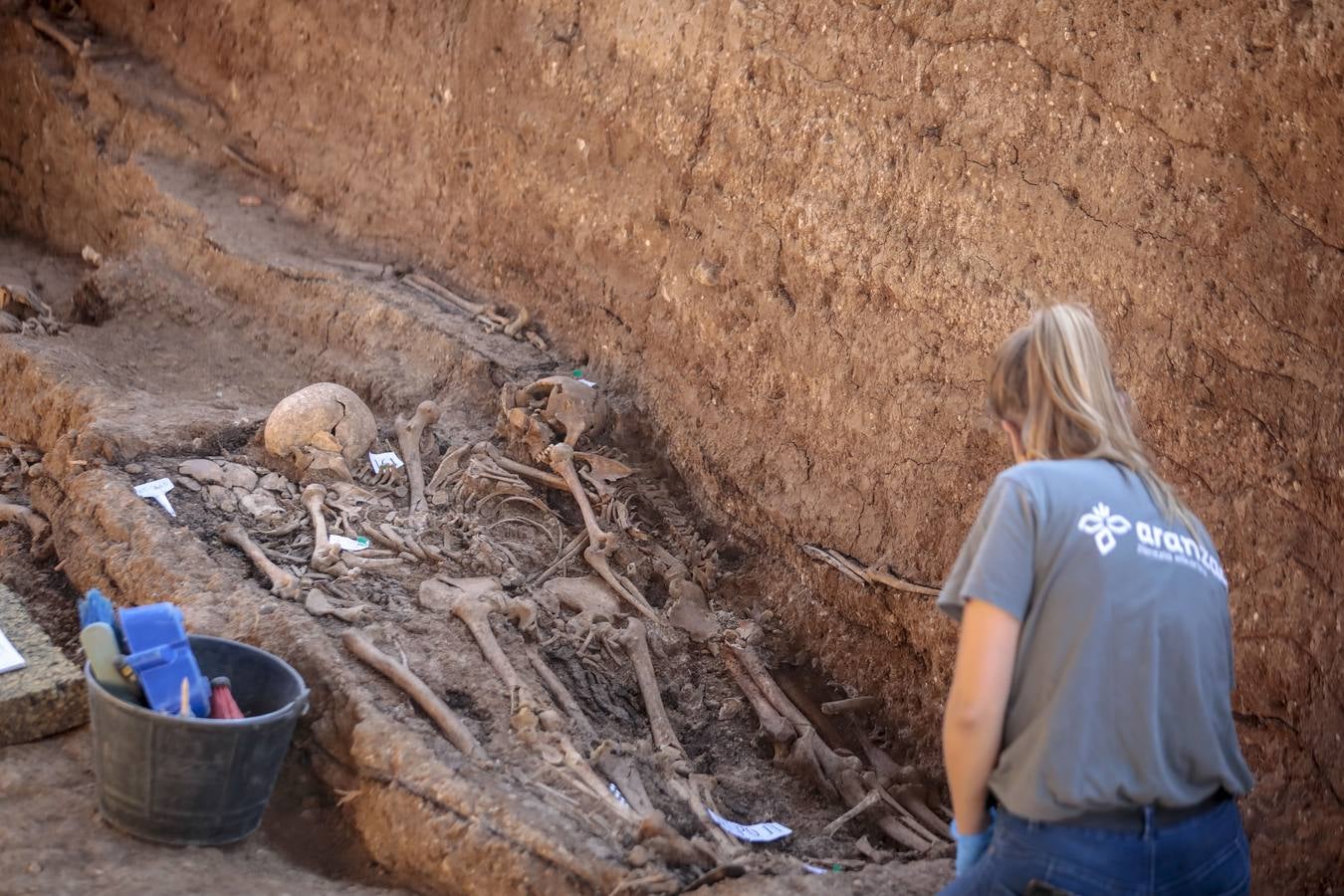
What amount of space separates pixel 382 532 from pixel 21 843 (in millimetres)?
1959

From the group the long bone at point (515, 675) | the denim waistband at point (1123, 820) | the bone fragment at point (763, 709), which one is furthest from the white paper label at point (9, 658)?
the denim waistband at point (1123, 820)

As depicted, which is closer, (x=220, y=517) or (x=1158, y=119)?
(x=1158, y=119)

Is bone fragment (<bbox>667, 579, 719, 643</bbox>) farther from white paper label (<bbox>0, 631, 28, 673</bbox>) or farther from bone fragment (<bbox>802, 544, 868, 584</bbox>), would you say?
white paper label (<bbox>0, 631, 28, 673</bbox>)

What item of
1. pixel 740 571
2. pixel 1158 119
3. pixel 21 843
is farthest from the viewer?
pixel 740 571

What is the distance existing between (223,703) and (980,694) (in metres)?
2.45

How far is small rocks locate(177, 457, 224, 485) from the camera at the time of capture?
215 inches

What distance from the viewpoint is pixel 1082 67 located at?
464cm

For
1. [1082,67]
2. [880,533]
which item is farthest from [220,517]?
[1082,67]

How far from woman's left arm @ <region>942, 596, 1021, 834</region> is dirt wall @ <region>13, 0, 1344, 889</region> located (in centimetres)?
174

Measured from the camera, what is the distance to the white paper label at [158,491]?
521 cm

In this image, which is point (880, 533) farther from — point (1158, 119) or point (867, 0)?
point (867, 0)

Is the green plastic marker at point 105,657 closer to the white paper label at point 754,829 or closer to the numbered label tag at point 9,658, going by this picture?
the numbered label tag at point 9,658

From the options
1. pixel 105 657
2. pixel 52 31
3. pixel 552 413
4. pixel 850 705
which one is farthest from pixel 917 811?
pixel 52 31

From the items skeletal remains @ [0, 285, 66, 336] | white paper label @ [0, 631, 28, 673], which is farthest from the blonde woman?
skeletal remains @ [0, 285, 66, 336]
